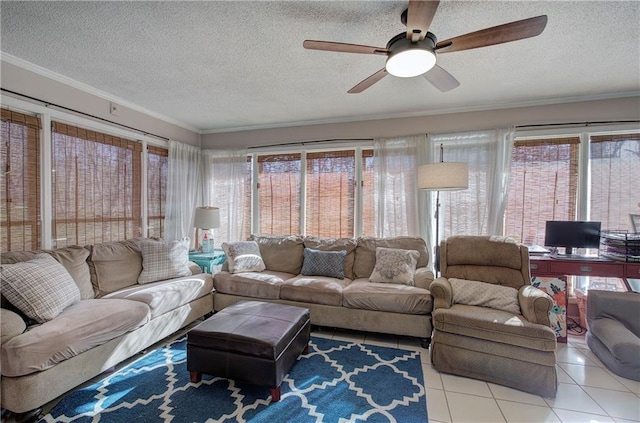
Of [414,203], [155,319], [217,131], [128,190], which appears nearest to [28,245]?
[128,190]

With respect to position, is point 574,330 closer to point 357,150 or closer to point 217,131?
point 357,150

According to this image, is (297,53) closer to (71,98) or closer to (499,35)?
(499,35)

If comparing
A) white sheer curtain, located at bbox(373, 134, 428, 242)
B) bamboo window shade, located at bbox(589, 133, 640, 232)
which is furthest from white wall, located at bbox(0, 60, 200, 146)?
bamboo window shade, located at bbox(589, 133, 640, 232)

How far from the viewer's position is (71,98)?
291cm

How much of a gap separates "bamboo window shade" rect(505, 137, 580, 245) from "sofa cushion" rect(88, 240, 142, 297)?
4.41 m

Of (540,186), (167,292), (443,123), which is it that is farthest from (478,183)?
(167,292)

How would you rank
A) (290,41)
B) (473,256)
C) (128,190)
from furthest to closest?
(128,190)
(473,256)
(290,41)

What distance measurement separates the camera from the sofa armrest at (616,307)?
2.47 metres

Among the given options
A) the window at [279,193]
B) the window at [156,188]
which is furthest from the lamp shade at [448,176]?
the window at [156,188]

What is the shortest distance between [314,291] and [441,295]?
124 centimetres

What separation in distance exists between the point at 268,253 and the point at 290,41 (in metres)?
2.49

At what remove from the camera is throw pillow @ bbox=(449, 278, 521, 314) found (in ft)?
7.68

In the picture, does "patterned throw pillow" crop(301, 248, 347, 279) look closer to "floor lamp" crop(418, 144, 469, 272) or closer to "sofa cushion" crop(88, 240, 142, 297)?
"floor lamp" crop(418, 144, 469, 272)

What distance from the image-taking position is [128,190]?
3.60 m
